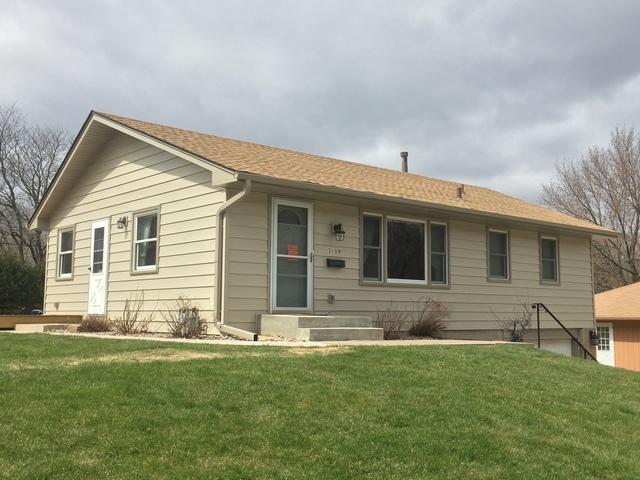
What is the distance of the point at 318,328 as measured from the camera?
1002 cm

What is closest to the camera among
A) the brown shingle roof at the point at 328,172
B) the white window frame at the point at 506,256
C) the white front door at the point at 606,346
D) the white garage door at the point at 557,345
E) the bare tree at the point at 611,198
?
the brown shingle roof at the point at 328,172

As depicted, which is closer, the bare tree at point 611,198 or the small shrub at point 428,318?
the small shrub at point 428,318

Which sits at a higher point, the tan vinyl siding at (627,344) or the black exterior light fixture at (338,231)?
the black exterior light fixture at (338,231)

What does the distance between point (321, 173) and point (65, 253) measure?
274 inches

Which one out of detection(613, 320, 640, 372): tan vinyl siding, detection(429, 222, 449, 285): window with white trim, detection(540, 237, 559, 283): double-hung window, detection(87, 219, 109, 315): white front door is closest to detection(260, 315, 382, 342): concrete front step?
detection(429, 222, 449, 285): window with white trim

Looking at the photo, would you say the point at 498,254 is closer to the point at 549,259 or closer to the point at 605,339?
the point at 549,259

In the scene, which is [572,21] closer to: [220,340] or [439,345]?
[439,345]

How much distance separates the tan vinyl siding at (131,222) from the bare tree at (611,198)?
28145mm

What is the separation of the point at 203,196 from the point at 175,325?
7.47 ft

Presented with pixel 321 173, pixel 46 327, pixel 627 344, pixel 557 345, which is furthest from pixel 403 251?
pixel 627 344

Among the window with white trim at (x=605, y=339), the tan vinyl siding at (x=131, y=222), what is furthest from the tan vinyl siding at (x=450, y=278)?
the window with white trim at (x=605, y=339)

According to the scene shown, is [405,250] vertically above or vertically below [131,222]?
below

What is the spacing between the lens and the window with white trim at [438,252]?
13797 millimetres

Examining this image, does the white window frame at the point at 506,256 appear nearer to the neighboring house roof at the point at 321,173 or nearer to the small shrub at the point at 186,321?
the neighboring house roof at the point at 321,173
